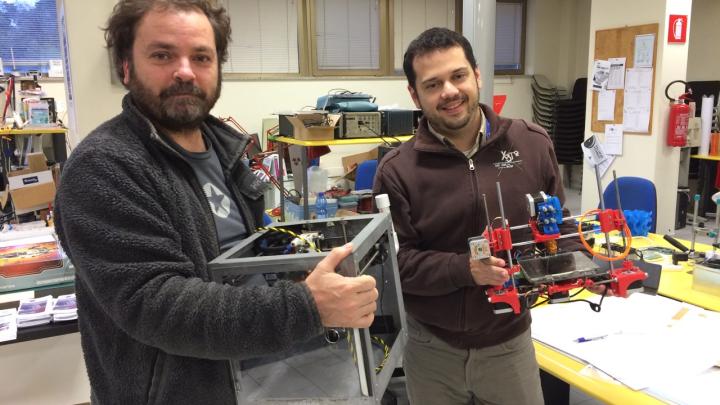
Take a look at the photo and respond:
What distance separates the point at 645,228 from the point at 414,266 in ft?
5.89

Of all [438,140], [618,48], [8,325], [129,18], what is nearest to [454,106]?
[438,140]

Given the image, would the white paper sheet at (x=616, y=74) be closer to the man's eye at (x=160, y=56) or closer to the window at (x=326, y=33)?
the window at (x=326, y=33)

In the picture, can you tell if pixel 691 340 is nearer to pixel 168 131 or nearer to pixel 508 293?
pixel 508 293

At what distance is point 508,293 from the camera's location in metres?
1.27

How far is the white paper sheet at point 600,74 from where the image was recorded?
4.70m

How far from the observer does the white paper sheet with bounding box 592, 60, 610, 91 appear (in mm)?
4699

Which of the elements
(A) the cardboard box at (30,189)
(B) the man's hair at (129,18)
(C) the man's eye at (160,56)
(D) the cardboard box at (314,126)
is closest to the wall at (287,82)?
(A) the cardboard box at (30,189)

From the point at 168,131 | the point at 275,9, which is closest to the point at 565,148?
the point at 275,9

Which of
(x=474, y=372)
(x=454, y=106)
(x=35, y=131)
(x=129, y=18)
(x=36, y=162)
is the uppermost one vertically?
(x=129, y=18)

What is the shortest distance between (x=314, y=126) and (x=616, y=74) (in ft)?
9.95

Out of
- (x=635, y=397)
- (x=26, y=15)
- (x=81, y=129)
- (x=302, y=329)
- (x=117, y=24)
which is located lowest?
(x=635, y=397)

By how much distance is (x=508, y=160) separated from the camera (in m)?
1.52

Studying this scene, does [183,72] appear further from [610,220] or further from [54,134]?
[54,134]

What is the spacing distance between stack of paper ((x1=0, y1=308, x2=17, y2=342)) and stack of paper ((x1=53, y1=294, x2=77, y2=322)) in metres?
0.13
